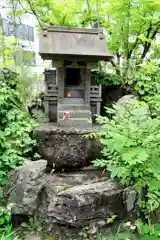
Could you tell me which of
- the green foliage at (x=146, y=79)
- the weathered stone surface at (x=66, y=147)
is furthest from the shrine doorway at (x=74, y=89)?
the green foliage at (x=146, y=79)

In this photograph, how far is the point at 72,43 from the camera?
484 cm

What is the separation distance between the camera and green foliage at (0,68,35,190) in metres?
3.66

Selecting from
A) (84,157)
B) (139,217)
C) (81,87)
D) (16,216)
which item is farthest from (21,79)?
(139,217)

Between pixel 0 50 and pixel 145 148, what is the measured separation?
611 cm

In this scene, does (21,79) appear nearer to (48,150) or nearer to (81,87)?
(81,87)

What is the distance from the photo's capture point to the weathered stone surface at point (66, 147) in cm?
438

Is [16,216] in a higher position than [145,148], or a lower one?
→ lower

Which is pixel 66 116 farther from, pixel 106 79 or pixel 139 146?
pixel 139 146

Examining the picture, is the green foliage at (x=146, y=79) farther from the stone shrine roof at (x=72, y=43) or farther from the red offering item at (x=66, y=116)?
the red offering item at (x=66, y=116)

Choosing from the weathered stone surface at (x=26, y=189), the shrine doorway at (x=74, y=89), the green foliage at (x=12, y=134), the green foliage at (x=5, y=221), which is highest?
the shrine doorway at (x=74, y=89)

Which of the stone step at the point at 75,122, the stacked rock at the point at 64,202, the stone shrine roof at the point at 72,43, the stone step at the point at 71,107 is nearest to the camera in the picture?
the stacked rock at the point at 64,202

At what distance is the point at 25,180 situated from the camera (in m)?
3.27

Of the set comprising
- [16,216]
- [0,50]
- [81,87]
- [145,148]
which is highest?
[0,50]

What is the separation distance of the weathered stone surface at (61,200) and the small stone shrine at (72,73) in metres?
1.83
